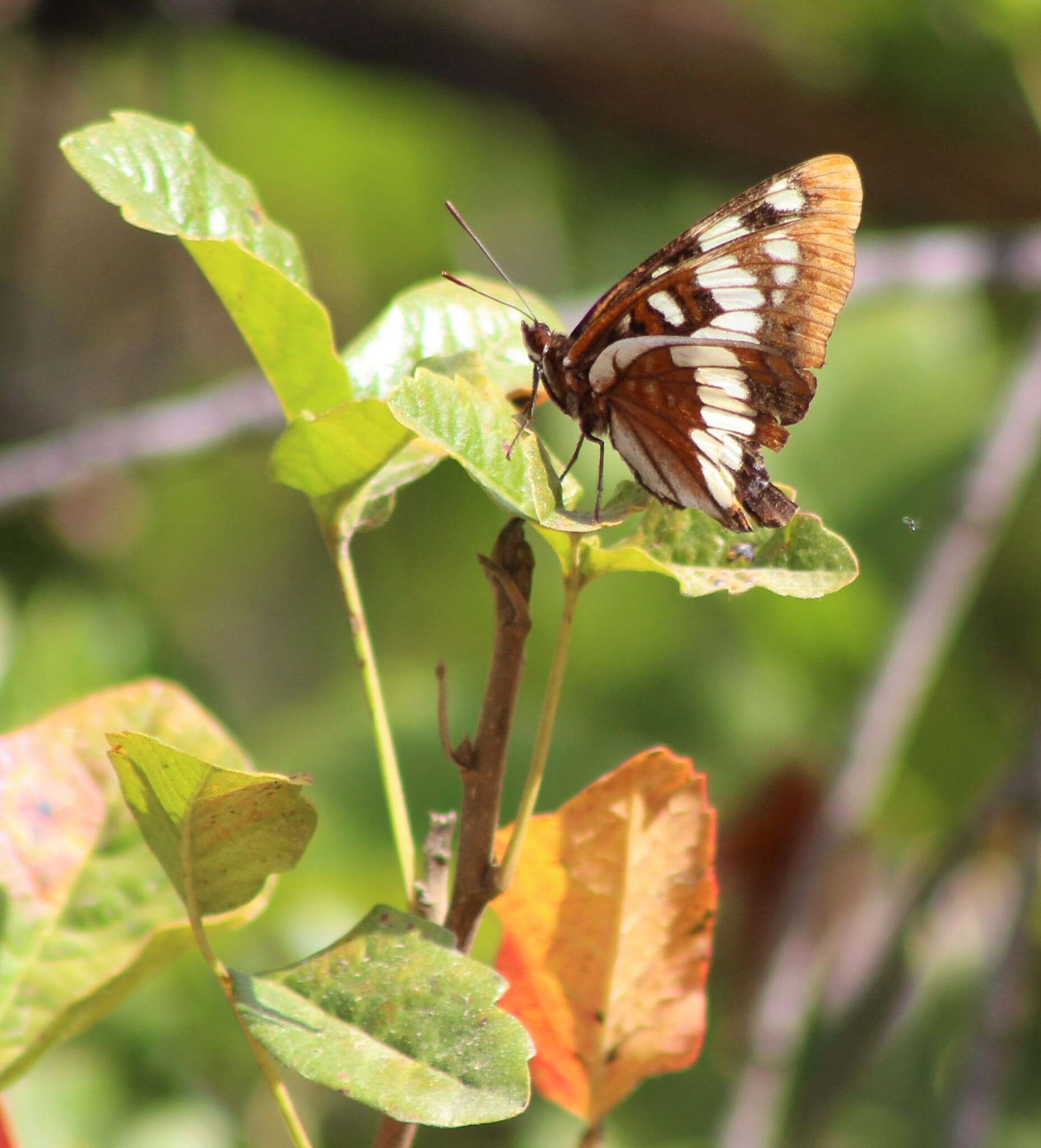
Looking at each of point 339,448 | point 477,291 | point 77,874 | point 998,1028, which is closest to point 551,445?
point 998,1028

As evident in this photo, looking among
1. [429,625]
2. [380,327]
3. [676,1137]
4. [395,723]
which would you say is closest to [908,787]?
[676,1137]

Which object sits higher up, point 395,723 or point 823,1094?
point 395,723

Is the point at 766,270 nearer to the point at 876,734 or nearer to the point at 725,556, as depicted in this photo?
the point at 725,556

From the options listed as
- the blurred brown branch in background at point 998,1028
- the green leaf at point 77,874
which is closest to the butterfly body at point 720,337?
the green leaf at point 77,874

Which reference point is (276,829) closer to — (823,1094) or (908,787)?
(823,1094)

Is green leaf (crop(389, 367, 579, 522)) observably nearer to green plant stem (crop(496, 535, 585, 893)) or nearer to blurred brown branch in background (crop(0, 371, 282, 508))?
green plant stem (crop(496, 535, 585, 893))

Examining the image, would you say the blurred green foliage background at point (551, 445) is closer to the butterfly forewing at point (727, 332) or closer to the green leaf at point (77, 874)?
the green leaf at point (77, 874)
